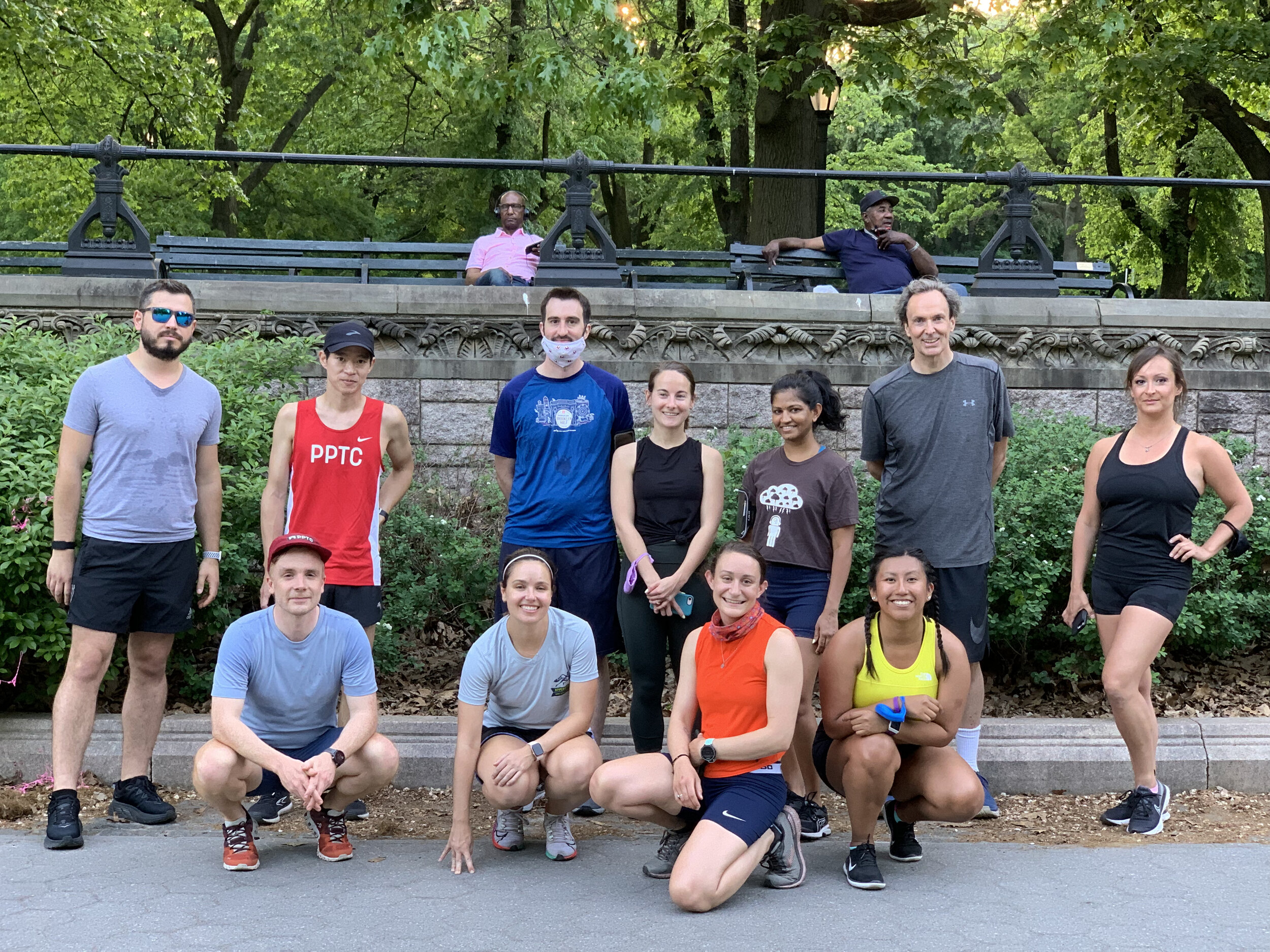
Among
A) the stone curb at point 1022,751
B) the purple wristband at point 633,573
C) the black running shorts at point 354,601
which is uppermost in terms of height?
the purple wristband at point 633,573

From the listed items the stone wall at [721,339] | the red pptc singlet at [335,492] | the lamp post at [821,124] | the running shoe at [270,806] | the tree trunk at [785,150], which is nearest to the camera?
the running shoe at [270,806]

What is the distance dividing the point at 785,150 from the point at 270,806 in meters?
9.82

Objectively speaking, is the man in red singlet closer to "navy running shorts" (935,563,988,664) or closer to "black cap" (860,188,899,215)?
"navy running shorts" (935,563,988,664)

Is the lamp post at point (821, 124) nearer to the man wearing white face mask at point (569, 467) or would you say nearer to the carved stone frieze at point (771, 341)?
the carved stone frieze at point (771, 341)

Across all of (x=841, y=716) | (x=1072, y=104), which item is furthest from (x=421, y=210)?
(x=841, y=716)

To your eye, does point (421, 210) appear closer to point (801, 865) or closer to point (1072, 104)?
point (1072, 104)

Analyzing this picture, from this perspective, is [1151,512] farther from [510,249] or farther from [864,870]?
[510,249]

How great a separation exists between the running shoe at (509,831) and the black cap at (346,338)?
1.90 metres

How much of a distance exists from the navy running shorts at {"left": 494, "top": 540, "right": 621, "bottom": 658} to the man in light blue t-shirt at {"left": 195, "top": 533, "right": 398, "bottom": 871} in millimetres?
768

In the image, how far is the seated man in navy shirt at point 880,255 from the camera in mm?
8852

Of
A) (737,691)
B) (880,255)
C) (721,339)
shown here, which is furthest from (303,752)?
(880,255)

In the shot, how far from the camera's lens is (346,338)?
4.91 metres

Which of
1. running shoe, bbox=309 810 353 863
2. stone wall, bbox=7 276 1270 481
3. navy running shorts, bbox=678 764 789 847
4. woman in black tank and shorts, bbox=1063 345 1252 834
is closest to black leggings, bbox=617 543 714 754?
navy running shorts, bbox=678 764 789 847

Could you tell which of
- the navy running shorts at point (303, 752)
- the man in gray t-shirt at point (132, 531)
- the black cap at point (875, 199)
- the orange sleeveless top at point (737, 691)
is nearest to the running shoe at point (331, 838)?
the navy running shorts at point (303, 752)
